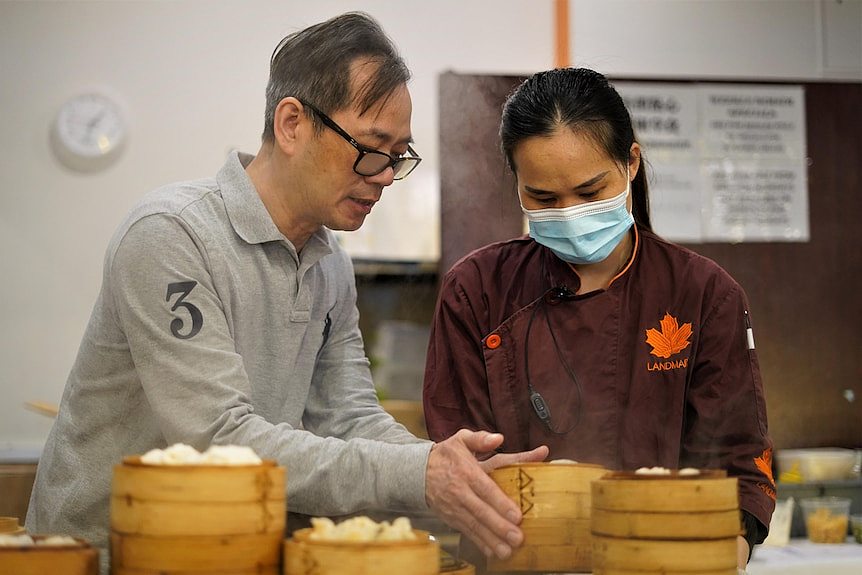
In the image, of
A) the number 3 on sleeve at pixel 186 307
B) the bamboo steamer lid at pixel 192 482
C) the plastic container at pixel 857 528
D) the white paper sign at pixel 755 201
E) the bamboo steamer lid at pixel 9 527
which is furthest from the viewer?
the white paper sign at pixel 755 201

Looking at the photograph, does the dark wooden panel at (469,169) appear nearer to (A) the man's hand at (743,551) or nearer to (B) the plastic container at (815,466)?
(A) the man's hand at (743,551)

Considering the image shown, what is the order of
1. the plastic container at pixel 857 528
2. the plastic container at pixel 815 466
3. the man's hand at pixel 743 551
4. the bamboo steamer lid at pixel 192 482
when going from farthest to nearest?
the plastic container at pixel 815 466 < the plastic container at pixel 857 528 < the man's hand at pixel 743 551 < the bamboo steamer lid at pixel 192 482

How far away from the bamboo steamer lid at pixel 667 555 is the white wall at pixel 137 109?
346 cm

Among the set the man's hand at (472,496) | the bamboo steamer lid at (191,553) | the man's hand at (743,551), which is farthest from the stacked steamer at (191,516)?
the man's hand at (743,551)

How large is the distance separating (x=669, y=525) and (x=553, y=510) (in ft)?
0.88

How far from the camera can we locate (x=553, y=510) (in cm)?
148

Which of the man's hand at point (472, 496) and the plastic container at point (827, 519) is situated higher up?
the man's hand at point (472, 496)

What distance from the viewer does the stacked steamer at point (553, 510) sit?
1472mm

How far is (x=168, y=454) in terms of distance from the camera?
120cm

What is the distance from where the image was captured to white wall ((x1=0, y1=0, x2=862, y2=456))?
14.9ft

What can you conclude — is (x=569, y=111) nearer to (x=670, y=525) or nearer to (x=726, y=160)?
(x=670, y=525)

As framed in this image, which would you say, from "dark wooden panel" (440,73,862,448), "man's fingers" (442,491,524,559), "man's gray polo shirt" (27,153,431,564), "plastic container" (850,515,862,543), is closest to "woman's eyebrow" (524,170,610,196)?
"man's gray polo shirt" (27,153,431,564)

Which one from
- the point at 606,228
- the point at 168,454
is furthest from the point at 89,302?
the point at 168,454

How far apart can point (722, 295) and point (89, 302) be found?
345 centimetres
